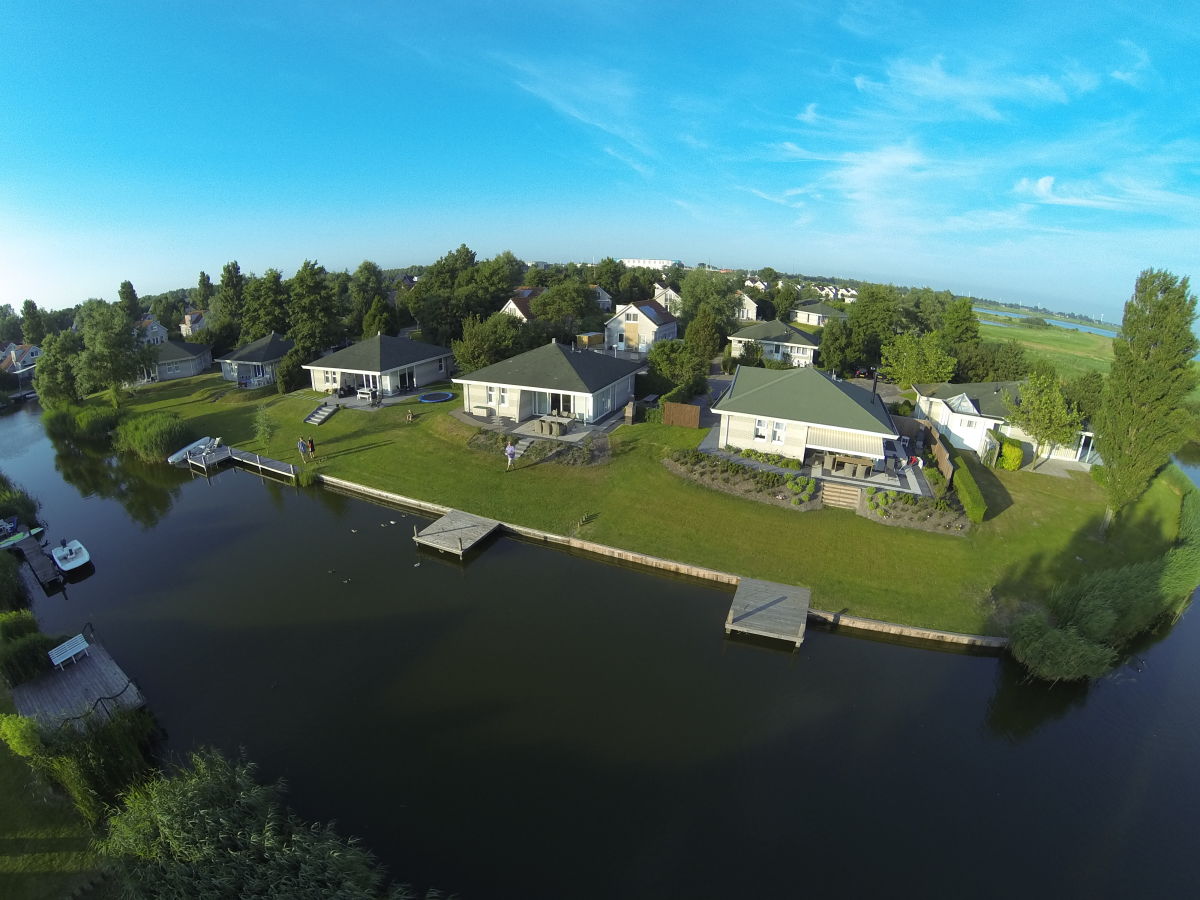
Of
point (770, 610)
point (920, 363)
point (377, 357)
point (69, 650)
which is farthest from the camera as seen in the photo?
point (920, 363)

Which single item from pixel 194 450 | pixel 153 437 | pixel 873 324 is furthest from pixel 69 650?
pixel 873 324

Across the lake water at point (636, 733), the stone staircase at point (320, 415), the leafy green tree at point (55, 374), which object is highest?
the leafy green tree at point (55, 374)

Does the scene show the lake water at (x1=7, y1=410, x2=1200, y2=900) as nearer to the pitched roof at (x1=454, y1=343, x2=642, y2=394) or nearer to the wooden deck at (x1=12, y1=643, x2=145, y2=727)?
the wooden deck at (x1=12, y1=643, x2=145, y2=727)

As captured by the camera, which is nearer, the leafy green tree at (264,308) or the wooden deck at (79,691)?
the wooden deck at (79,691)

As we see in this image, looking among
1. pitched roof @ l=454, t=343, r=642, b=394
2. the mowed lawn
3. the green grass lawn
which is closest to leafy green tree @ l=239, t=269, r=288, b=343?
the mowed lawn

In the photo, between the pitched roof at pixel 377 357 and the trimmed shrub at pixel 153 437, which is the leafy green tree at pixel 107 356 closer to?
the trimmed shrub at pixel 153 437

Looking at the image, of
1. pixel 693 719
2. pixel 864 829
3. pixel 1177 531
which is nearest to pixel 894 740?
pixel 864 829

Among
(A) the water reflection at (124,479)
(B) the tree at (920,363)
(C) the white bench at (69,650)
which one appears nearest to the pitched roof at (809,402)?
(B) the tree at (920,363)

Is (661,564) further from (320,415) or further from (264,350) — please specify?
(264,350)
